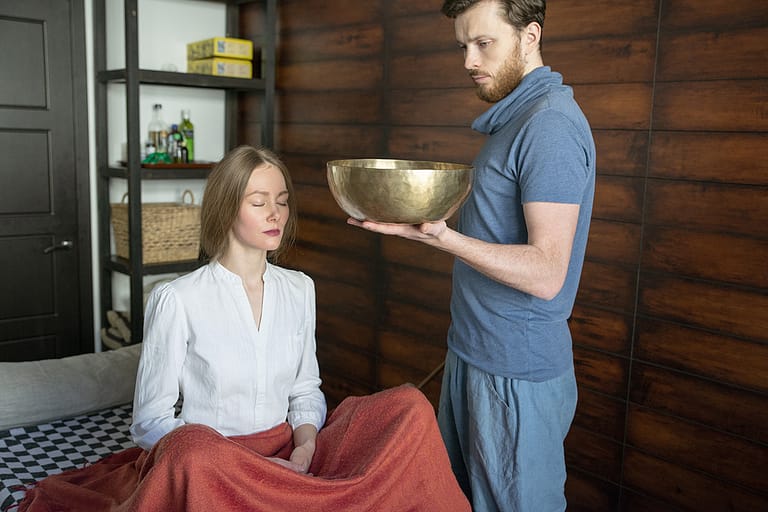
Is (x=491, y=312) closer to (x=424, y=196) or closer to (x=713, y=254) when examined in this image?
(x=424, y=196)

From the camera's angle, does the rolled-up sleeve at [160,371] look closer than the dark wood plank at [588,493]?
Yes

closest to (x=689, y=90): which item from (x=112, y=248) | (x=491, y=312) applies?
(x=491, y=312)

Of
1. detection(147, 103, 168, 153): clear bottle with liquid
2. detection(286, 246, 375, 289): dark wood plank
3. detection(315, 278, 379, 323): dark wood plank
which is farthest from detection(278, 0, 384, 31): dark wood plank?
detection(315, 278, 379, 323): dark wood plank

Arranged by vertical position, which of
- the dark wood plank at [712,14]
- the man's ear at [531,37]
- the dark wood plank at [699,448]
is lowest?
the dark wood plank at [699,448]

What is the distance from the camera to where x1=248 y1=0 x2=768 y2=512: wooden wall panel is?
6.63 ft

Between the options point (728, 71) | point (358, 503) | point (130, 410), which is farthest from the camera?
point (130, 410)

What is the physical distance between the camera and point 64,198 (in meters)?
3.34

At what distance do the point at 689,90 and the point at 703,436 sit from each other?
98 centimetres

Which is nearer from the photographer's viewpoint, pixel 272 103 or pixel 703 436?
pixel 703 436

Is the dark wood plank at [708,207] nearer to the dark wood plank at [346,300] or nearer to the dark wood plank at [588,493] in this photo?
the dark wood plank at [588,493]

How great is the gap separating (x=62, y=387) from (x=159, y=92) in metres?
1.64

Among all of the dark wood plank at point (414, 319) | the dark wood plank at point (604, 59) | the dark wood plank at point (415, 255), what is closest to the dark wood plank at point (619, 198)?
the dark wood plank at point (604, 59)

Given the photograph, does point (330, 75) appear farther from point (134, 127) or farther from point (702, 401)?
point (702, 401)

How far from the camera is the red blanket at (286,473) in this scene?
1.34 m
